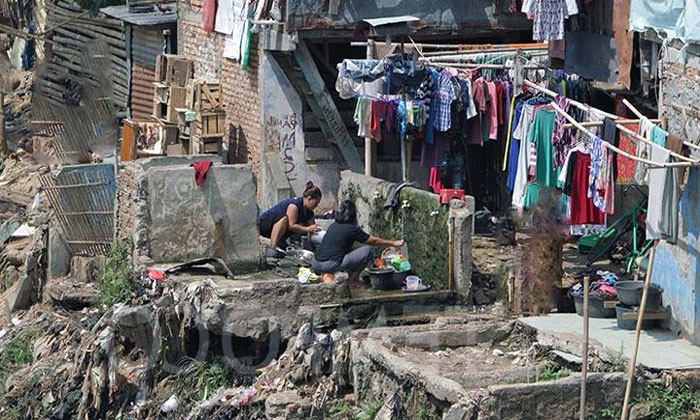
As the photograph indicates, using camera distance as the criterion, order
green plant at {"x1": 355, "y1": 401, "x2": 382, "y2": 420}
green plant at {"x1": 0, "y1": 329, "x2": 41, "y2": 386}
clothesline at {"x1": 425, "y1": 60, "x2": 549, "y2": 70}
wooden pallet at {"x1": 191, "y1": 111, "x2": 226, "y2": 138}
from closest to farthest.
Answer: green plant at {"x1": 355, "y1": 401, "x2": 382, "y2": 420} → green plant at {"x1": 0, "y1": 329, "x2": 41, "y2": 386} → clothesline at {"x1": 425, "y1": 60, "x2": 549, "y2": 70} → wooden pallet at {"x1": 191, "y1": 111, "x2": 226, "y2": 138}

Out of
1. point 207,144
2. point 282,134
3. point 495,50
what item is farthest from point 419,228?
point 207,144

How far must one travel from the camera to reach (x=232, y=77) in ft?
79.2

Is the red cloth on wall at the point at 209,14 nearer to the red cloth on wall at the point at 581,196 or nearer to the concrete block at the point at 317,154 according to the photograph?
the concrete block at the point at 317,154

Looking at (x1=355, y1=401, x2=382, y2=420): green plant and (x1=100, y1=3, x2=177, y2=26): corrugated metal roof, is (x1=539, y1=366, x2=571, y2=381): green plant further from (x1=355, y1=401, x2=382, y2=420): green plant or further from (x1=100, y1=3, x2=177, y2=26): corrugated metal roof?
(x1=100, y1=3, x2=177, y2=26): corrugated metal roof

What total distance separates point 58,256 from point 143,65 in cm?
913

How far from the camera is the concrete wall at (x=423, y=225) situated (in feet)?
55.0

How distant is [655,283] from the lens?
1541 cm

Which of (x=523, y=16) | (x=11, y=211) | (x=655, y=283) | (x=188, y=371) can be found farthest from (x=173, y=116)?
(x=655, y=283)

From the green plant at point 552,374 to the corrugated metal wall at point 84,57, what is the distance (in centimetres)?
1640

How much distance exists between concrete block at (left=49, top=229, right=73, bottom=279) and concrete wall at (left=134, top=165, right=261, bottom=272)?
2491 mm

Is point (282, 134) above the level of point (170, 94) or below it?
below

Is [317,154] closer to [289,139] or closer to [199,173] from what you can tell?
[289,139]

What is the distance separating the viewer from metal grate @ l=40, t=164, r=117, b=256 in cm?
2002

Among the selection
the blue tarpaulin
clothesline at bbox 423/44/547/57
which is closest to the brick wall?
clothesline at bbox 423/44/547/57
